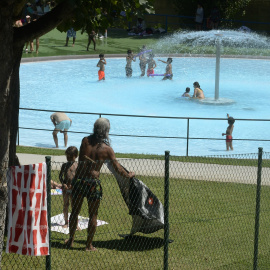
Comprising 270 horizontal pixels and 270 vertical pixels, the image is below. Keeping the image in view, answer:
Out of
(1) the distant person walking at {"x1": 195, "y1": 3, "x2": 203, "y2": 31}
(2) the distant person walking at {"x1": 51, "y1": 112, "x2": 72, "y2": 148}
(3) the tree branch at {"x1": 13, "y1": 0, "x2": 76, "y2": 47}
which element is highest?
(1) the distant person walking at {"x1": 195, "y1": 3, "x2": 203, "y2": 31}

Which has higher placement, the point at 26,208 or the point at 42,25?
the point at 42,25

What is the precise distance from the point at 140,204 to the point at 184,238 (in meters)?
1.17

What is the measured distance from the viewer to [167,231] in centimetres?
733

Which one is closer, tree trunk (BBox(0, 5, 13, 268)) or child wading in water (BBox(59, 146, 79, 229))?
tree trunk (BBox(0, 5, 13, 268))

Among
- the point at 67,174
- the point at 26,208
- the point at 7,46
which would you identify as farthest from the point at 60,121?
the point at 26,208

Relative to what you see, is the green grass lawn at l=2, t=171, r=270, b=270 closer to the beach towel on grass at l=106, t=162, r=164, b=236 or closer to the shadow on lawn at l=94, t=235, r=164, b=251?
the shadow on lawn at l=94, t=235, r=164, b=251

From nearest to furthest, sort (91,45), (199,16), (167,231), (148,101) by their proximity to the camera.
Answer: (167,231), (148,101), (91,45), (199,16)

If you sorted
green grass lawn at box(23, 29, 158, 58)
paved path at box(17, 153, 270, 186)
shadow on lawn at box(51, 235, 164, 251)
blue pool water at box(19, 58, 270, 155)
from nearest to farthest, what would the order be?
shadow on lawn at box(51, 235, 164, 251), paved path at box(17, 153, 270, 186), blue pool water at box(19, 58, 270, 155), green grass lawn at box(23, 29, 158, 58)

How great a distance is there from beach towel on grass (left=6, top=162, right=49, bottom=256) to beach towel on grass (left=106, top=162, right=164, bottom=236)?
1989mm

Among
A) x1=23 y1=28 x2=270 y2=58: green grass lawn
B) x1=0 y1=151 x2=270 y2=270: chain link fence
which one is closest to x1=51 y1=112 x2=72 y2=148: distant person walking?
x1=0 y1=151 x2=270 y2=270: chain link fence

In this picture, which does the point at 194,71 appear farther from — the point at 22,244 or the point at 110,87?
the point at 22,244

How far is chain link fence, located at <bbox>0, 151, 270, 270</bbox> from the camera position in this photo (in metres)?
7.88

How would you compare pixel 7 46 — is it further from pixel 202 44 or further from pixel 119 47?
pixel 202 44

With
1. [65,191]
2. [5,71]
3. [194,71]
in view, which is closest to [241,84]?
[194,71]
